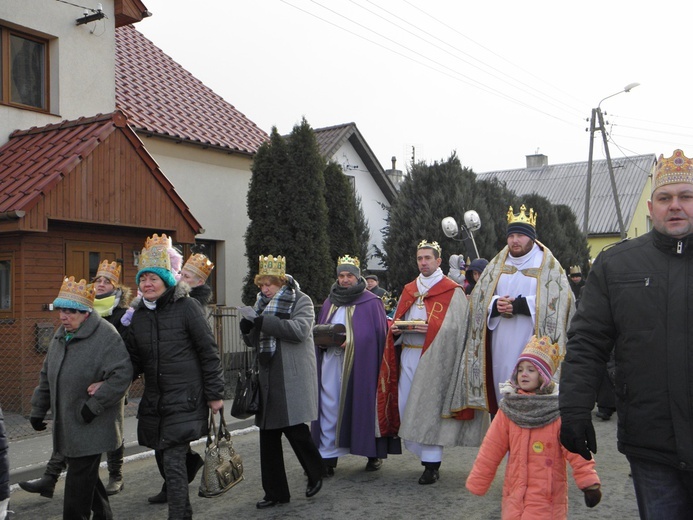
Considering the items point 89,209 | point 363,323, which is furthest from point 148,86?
point 363,323

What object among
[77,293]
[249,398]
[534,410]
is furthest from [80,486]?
[534,410]

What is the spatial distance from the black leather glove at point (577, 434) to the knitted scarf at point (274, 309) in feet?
10.7

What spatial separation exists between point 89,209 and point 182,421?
22.8ft

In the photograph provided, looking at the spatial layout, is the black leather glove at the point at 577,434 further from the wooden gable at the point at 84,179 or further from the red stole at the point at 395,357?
the wooden gable at the point at 84,179

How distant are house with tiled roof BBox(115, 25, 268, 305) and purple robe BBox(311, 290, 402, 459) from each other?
9.36 m

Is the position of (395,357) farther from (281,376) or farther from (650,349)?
(650,349)

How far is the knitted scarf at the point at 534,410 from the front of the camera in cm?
448

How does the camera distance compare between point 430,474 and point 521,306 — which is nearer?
point 521,306

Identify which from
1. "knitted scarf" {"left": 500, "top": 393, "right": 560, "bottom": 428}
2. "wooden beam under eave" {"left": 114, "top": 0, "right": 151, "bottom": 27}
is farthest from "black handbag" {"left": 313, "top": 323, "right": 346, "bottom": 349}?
"wooden beam under eave" {"left": 114, "top": 0, "right": 151, "bottom": 27}

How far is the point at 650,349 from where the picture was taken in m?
3.23

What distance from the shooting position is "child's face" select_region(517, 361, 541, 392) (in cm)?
458

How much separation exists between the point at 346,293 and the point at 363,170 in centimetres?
1942

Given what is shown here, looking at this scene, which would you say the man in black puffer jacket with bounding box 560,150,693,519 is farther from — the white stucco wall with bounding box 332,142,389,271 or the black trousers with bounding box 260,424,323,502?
the white stucco wall with bounding box 332,142,389,271

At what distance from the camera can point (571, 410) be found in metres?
3.36
